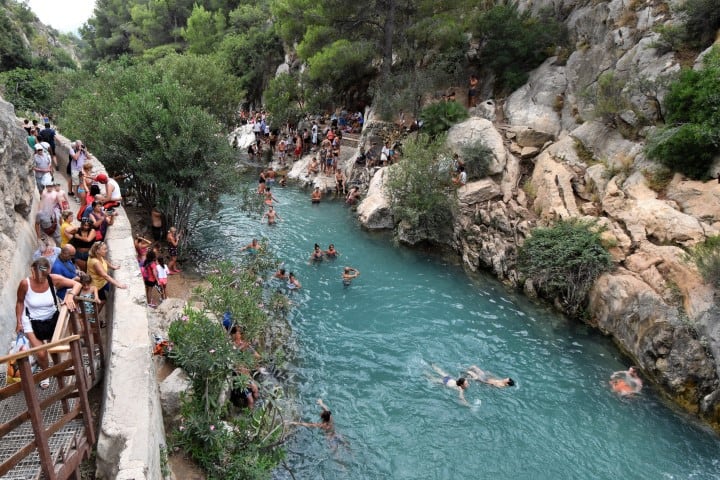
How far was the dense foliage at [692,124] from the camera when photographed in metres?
13.9

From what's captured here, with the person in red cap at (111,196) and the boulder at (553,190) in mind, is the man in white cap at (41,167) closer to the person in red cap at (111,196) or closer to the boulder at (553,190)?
the person in red cap at (111,196)

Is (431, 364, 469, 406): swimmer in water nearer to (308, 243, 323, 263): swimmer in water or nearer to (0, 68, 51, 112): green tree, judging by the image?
(308, 243, 323, 263): swimmer in water

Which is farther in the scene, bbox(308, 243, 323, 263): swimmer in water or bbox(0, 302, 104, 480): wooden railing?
bbox(308, 243, 323, 263): swimmer in water

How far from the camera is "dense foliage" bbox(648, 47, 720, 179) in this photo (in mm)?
13922

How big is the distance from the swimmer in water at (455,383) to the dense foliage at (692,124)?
990cm

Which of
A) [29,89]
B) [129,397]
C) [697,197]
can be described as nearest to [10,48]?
[29,89]

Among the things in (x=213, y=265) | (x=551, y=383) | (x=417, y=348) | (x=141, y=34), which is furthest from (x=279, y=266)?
(x=141, y=34)

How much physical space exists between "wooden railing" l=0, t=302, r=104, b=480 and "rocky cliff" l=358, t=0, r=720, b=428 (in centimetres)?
1293

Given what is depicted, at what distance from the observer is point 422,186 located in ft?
65.1

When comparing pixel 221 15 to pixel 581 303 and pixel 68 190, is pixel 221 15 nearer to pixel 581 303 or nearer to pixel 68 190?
pixel 68 190

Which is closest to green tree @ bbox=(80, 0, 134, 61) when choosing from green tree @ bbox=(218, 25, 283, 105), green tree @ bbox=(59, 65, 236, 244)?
green tree @ bbox=(218, 25, 283, 105)

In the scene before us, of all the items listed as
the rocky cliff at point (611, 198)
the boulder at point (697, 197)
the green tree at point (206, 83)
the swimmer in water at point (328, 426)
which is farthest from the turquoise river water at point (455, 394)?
the green tree at point (206, 83)

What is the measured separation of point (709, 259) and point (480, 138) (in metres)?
11.3

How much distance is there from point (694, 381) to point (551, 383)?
10.8 feet
